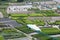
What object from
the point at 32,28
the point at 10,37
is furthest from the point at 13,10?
the point at 10,37

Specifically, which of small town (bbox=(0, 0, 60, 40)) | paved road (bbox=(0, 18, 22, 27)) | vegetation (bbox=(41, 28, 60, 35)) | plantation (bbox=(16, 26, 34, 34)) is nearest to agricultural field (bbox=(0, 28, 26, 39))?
small town (bbox=(0, 0, 60, 40))

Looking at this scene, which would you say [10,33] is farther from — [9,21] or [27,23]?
[9,21]

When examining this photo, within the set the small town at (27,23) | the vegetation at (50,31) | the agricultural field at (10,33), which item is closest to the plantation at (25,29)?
the small town at (27,23)

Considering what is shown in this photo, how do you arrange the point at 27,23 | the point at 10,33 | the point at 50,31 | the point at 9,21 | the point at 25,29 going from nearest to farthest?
1. the point at 10,33
2. the point at 50,31
3. the point at 25,29
4. the point at 27,23
5. the point at 9,21

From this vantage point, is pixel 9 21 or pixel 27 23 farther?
pixel 9 21

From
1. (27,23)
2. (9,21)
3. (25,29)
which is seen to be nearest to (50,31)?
(25,29)

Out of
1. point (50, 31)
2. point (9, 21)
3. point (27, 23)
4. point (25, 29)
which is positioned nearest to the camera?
point (50, 31)

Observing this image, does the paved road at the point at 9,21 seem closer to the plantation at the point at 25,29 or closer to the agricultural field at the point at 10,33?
the plantation at the point at 25,29

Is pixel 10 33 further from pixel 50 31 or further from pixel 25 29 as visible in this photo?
pixel 50 31

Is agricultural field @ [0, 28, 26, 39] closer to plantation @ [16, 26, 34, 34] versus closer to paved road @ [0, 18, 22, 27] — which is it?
plantation @ [16, 26, 34, 34]
